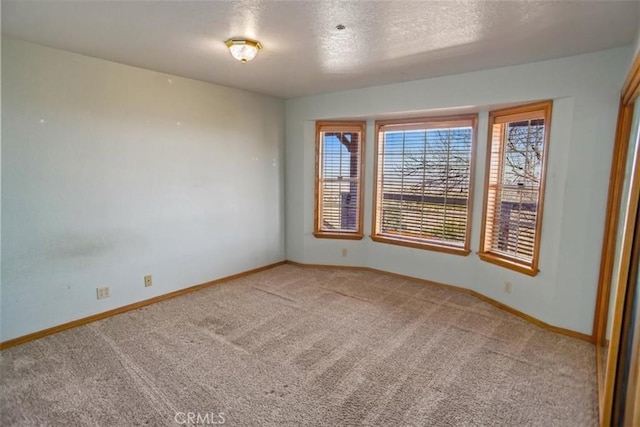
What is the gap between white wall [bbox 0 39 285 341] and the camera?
2.83 metres

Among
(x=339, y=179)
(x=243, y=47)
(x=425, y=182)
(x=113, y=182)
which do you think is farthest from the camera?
(x=339, y=179)

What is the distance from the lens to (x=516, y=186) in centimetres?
355

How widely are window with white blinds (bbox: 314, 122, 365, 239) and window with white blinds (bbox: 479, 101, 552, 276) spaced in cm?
166

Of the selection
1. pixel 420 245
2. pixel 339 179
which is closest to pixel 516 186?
pixel 420 245

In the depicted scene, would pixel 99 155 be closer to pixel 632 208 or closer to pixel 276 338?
pixel 276 338

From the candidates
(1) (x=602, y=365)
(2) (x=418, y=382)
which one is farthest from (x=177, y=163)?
(1) (x=602, y=365)

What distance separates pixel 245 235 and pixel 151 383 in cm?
246

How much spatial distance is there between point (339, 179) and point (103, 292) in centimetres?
308

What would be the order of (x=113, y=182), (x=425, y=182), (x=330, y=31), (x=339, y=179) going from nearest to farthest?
(x=330, y=31)
(x=113, y=182)
(x=425, y=182)
(x=339, y=179)

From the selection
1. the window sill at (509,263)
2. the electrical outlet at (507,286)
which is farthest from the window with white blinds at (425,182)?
the electrical outlet at (507,286)

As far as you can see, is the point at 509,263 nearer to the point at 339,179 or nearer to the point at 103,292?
the point at 339,179

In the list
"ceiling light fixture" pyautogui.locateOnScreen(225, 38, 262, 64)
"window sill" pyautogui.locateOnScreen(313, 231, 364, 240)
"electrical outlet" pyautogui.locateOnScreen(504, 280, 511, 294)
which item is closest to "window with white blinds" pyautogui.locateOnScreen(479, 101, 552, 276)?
"electrical outlet" pyautogui.locateOnScreen(504, 280, 511, 294)

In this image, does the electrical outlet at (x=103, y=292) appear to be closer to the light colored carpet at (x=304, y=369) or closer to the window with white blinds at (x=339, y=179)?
the light colored carpet at (x=304, y=369)

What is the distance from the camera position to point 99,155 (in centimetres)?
324
